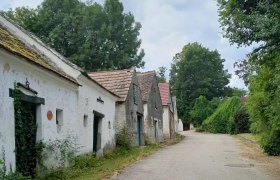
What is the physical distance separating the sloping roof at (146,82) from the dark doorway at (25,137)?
2138 cm

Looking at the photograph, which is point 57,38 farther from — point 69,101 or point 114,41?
point 69,101

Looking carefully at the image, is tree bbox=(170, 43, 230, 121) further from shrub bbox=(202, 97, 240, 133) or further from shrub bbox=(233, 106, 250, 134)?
shrub bbox=(233, 106, 250, 134)

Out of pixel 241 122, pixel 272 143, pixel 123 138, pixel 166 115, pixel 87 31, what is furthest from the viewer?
pixel 241 122

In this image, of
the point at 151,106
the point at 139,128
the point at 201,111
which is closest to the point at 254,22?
the point at 139,128

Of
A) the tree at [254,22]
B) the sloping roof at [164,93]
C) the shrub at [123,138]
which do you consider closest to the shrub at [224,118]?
the sloping roof at [164,93]

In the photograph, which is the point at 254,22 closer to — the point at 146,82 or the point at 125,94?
the point at 125,94

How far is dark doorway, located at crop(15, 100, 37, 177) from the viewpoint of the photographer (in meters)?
12.1

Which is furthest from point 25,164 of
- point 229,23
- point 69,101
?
point 229,23

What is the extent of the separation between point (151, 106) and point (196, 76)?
53.3 m

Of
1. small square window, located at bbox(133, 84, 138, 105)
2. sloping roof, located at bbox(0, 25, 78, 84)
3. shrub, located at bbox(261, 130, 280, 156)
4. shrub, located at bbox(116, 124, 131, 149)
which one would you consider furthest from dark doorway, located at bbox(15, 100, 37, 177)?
small square window, located at bbox(133, 84, 138, 105)

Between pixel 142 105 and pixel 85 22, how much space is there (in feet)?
66.1

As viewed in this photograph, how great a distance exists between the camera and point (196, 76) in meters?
87.8

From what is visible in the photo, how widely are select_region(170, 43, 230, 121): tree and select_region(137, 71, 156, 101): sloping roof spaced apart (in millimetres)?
47359

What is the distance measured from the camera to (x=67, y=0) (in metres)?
50.5
